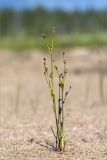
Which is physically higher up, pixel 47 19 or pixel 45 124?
pixel 45 124

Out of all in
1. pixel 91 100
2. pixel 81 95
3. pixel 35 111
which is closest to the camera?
pixel 35 111

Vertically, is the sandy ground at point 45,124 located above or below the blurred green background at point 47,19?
above

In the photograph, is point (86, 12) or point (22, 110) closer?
point (22, 110)

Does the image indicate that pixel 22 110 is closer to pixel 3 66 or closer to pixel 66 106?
pixel 66 106

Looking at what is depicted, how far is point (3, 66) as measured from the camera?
12.4 meters

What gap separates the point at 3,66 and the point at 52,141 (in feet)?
28.4

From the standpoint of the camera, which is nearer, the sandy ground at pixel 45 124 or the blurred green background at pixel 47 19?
the sandy ground at pixel 45 124

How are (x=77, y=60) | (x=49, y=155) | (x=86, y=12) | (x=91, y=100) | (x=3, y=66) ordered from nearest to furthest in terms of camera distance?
1. (x=49, y=155)
2. (x=91, y=100)
3. (x=3, y=66)
4. (x=77, y=60)
5. (x=86, y=12)

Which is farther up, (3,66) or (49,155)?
(49,155)

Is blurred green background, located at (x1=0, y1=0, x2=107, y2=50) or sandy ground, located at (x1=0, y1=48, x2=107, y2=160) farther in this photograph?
blurred green background, located at (x1=0, y1=0, x2=107, y2=50)

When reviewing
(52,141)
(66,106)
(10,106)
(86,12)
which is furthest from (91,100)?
(86,12)

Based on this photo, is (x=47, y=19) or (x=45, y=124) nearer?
(x=45, y=124)

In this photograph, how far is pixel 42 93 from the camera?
24.6 feet

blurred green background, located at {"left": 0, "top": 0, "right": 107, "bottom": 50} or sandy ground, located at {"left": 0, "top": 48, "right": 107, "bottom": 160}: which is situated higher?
sandy ground, located at {"left": 0, "top": 48, "right": 107, "bottom": 160}
